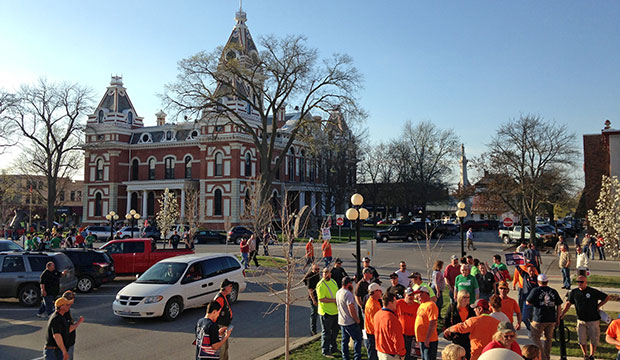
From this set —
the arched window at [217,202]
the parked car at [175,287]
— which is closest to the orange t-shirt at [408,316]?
the parked car at [175,287]

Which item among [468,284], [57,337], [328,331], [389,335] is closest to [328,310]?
[328,331]

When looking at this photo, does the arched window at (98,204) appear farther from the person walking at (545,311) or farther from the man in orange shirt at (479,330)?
the man in orange shirt at (479,330)

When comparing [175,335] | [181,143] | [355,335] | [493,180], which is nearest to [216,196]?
[181,143]

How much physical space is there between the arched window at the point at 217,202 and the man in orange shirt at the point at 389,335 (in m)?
47.9

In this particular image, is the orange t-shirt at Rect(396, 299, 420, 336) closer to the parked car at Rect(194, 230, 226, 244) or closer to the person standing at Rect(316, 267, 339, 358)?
the person standing at Rect(316, 267, 339, 358)

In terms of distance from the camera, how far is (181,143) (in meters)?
58.8

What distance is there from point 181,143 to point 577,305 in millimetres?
54835

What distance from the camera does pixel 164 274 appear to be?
512 inches

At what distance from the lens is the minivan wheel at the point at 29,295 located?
47.5ft

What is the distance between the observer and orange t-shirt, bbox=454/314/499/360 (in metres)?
6.39

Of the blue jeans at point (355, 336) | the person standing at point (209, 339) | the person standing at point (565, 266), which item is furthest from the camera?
the person standing at point (565, 266)

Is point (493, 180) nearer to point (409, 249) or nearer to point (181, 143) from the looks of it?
point (409, 249)

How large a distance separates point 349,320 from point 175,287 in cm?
597

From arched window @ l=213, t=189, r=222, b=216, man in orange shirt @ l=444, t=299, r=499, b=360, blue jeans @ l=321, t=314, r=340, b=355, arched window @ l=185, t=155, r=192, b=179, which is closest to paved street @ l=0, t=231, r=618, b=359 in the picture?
blue jeans @ l=321, t=314, r=340, b=355
